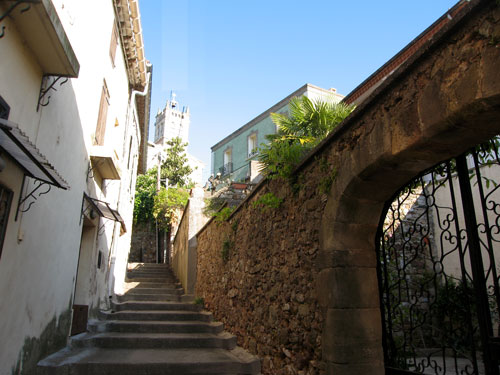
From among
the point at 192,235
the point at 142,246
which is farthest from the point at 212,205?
the point at 142,246

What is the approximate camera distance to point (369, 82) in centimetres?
1154

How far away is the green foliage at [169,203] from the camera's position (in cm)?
1777

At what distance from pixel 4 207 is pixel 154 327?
171 inches

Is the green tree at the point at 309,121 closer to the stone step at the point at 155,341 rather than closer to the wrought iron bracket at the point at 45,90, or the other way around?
the wrought iron bracket at the point at 45,90

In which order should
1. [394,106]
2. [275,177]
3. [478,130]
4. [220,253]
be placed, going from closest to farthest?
[478,130]
[394,106]
[275,177]
[220,253]

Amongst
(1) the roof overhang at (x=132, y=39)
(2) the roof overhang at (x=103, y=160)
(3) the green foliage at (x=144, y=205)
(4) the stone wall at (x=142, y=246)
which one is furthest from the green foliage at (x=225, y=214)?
(4) the stone wall at (x=142, y=246)

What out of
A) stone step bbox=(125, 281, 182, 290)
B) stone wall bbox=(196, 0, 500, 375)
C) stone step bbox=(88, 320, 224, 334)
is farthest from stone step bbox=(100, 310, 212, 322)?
stone step bbox=(125, 281, 182, 290)

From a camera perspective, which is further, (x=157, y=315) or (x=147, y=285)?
(x=147, y=285)

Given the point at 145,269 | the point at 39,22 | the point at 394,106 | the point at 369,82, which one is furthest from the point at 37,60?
the point at 145,269

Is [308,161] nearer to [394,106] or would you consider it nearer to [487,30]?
[394,106]

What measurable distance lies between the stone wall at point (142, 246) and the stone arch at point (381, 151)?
18.0 metres

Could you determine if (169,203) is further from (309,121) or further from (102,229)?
(309,121)

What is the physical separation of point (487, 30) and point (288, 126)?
4.40 meters

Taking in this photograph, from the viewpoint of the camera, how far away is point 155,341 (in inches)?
247
